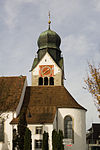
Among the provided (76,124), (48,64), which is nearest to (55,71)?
(48,64)

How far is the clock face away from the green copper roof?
4499 millimetres

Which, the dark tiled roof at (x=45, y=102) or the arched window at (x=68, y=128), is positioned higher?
the dark tiled roof at (x=45, y=102)

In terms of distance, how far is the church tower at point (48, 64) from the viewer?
50.9 metres

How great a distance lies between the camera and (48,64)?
169ft

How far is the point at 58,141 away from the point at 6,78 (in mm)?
14864

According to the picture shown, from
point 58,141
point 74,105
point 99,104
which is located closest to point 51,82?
point 74,105

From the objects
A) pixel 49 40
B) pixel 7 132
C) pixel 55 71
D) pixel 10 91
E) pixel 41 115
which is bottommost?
pixel 7 132

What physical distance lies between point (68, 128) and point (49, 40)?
2400 centimetres

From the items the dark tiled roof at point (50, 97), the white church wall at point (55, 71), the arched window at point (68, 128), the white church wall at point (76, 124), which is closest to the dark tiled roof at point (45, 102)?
the dark tiled roof at point (50, 97)

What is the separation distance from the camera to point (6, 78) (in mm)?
38094

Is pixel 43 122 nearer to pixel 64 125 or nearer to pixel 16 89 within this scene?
pixel 64 125

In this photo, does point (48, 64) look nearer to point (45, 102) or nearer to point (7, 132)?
point (45, 102)

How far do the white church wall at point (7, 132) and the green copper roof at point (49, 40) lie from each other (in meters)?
23.3

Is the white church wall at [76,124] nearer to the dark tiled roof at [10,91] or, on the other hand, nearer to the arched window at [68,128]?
the arched window at [68,128]
